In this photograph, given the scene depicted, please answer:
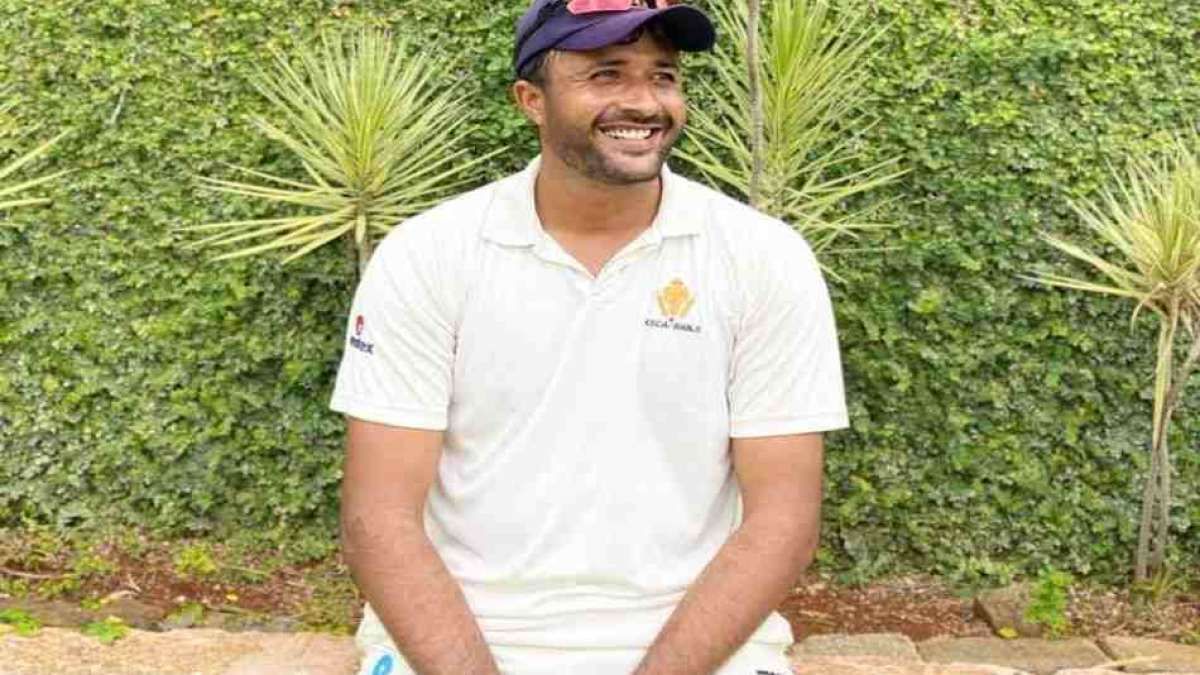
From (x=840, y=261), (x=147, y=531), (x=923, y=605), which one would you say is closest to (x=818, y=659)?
(x=923, y=605)

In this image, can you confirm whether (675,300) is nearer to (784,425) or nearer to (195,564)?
(784,425)

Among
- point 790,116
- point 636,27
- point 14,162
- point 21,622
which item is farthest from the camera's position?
point 14,162

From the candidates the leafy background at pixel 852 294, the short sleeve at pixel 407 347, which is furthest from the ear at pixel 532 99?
the leafy background at pixel 852 294

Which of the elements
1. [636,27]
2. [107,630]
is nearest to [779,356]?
[636,27]

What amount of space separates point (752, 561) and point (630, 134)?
0.82 metres

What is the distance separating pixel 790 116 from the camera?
4180mm

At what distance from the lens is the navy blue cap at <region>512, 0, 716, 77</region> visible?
256 centimetres

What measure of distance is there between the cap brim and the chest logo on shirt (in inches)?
17.8

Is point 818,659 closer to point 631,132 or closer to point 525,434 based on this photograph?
point 525,434

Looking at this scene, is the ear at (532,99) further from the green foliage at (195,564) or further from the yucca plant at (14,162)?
the green foliage at (195,564)

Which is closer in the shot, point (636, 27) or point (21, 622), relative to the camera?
point (636, 27)

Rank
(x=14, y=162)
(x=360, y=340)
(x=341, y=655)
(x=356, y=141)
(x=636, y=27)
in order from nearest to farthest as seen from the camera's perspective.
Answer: (x=636, y=27)
(x=360, y=340)
(x=341, y=655)
(x=356, y=141)
(x=14, y=162)

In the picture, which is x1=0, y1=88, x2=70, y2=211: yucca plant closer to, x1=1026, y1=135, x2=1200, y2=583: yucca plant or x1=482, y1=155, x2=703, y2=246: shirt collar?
x1=482, y1=155, x2=703, y2=246: shirt collar

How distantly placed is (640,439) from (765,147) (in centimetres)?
184
